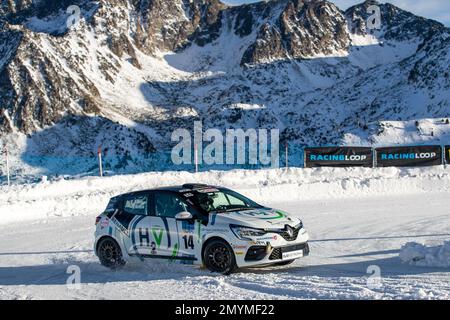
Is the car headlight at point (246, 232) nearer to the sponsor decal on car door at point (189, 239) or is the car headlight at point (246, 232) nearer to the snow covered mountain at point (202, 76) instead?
the sponsor decal on car door at point (189, 239)

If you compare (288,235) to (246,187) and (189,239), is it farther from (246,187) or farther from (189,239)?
(246,187)

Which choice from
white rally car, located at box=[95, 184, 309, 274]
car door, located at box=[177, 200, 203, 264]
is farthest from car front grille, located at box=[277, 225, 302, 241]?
car door, located at box=[177, 200, 203, 264]

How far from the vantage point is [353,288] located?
28.7 ft

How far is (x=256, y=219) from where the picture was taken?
33.4 ft

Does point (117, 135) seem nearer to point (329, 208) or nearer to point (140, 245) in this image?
point (329, 208)

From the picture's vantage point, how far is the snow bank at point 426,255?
10305 mm

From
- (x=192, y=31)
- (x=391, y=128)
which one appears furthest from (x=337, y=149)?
(x=192, y=31)

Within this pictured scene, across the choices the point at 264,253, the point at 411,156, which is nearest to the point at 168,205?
the point at 264,253

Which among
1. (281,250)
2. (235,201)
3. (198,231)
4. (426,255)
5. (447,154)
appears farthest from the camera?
(447,154)

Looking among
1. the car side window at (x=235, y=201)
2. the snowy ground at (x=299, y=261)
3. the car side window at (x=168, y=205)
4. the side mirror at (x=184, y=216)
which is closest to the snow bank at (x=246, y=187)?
the snowy ground at (x=299, y=261)

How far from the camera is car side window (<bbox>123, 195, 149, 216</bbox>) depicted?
1132 cm

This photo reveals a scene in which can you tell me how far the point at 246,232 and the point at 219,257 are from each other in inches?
26.3

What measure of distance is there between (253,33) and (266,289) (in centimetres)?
13836

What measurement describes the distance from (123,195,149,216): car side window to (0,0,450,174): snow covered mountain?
161ft
